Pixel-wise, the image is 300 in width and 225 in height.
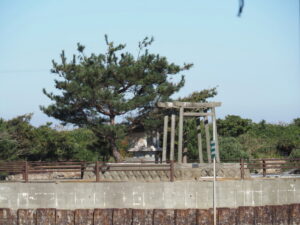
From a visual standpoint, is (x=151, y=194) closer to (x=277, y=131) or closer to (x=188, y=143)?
(x=188, y=143)

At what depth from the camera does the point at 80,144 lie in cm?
4794

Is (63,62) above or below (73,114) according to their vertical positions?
above

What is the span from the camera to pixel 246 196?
28.8m

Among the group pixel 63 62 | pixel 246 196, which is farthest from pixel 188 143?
pixel 246 196

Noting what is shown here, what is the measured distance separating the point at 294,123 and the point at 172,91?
27.0 meters

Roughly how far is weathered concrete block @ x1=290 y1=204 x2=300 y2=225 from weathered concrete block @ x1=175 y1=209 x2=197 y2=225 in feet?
14.1

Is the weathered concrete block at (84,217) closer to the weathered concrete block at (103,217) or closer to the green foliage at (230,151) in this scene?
the weathered concrete block at (103,217)

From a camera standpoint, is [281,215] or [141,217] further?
[281,215]

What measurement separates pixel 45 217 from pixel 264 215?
8972 millimetres

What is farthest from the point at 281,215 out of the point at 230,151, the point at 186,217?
the point at 230,151

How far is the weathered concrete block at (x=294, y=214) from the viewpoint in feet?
93.7

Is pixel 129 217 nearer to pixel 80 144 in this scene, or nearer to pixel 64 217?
pixel 64 217

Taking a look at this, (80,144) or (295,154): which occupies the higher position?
(80,144)

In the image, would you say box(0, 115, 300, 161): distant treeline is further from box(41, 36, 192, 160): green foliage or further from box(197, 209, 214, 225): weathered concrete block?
box(197, 209, 214, 225): weathered concrete block
